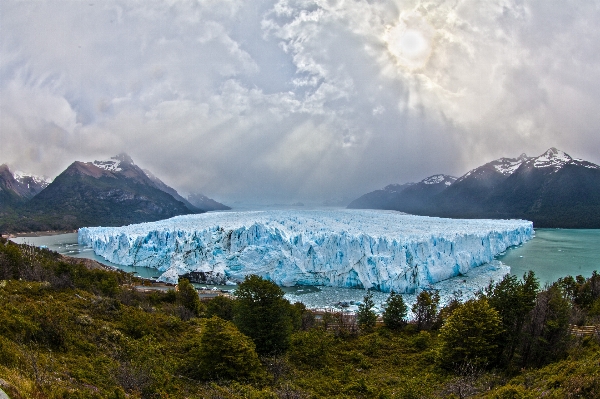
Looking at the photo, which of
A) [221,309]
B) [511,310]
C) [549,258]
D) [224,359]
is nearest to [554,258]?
[549,258]

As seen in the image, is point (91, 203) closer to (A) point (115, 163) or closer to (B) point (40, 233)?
(B) point (40, 233)

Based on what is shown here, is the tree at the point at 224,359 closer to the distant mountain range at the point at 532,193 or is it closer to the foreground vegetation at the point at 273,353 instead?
the foreground vegetation at the point at 273,353

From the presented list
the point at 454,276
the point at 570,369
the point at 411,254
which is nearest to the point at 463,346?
the point at 570,369

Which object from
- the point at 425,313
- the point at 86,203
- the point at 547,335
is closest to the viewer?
the point at 547,335

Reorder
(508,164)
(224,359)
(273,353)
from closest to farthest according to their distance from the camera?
(224,359) → (273,353) → (508,164)

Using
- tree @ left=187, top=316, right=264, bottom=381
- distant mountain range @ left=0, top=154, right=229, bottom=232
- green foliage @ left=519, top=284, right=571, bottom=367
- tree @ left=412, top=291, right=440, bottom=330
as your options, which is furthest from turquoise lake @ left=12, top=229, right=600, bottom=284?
distant mountain range @ left=0, top=154, right=229, bottom=232

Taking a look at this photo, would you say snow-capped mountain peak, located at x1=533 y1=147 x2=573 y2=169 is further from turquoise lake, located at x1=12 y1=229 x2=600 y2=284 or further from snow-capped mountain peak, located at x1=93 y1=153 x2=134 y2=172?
snow-capped mountain peak, located at x1=93 y1=153 x2=134 y2=172
